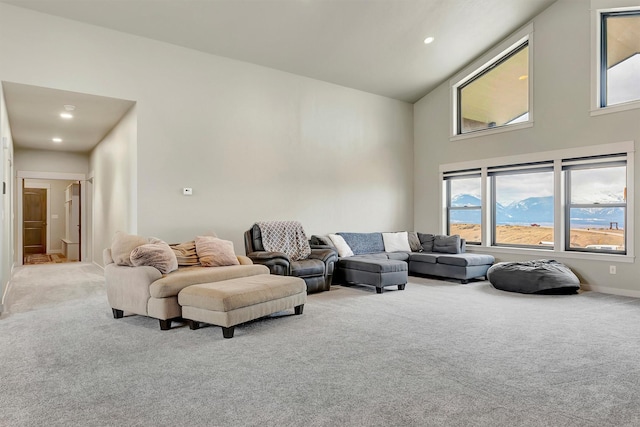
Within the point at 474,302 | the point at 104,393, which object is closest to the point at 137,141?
the point at 104,393

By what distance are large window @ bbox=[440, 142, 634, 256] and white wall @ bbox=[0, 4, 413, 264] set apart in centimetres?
157

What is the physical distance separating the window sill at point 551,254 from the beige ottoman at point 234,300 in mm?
4530

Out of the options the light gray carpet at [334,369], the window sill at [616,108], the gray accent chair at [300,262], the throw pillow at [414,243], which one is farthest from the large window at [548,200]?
the gray accent chair at [300,262]

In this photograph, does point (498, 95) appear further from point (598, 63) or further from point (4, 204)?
point (4, 204)

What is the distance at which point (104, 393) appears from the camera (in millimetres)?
2438

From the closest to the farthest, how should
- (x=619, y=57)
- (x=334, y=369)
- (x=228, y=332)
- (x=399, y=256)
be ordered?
(x=334, y=369) → (x=228, y=332) → (x=619, y=57) → (x=399, y=256)

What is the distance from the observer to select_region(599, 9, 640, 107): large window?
5.68m

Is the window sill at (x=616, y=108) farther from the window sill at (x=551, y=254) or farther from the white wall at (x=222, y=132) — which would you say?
the white wall at (x=222, y=132)

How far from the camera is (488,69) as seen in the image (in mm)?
7562

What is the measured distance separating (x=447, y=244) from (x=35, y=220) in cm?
1195

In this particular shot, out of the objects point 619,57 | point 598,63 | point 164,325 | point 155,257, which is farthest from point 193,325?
point 619,57

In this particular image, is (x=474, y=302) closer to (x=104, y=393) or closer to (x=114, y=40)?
(x=104, y=393)

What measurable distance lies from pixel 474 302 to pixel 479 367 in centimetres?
237

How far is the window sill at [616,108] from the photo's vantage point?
5574 mm
